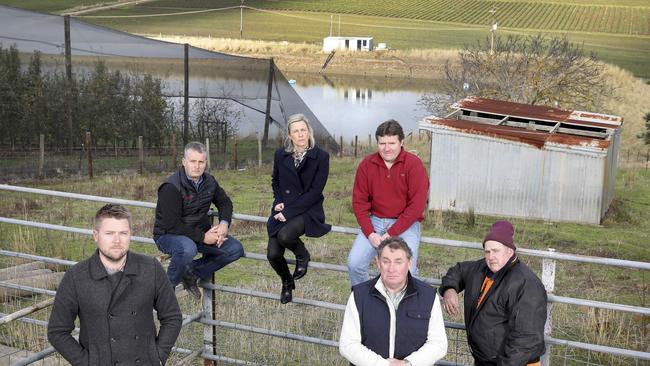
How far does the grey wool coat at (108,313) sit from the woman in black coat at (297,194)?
3.66 ft

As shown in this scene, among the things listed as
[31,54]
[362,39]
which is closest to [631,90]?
[362,39]

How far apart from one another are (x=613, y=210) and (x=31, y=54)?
13146 mm

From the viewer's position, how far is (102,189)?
1543 centimetres

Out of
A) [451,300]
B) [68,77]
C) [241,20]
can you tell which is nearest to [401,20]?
[241,20]

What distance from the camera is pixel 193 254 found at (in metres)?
4.51

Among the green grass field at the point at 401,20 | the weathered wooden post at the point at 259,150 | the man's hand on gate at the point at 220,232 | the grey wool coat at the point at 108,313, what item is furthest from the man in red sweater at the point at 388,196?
the green grass field at the point at 401,20

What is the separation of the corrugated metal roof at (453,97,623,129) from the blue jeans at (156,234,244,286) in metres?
13.1

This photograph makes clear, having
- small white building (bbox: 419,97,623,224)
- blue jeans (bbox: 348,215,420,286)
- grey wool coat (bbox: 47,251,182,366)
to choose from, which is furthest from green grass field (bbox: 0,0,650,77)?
grey wool coat (bbox: 47,251,182,366)

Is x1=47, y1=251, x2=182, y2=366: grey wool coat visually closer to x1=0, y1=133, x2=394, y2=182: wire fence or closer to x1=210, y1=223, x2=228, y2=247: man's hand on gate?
x1=210, y1=223, x2=228, y2=247: man's hand on gate

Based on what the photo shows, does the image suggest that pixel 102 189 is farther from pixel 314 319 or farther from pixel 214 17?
pixel 214 17

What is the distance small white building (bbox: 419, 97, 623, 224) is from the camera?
14.6 metres

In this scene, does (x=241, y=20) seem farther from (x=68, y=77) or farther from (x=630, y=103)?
(x=68, y=77)

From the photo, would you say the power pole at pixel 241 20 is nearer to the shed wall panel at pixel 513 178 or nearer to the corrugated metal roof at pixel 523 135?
the corrugated metal roof at pixel 523 135

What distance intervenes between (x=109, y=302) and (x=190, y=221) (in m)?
1.27
